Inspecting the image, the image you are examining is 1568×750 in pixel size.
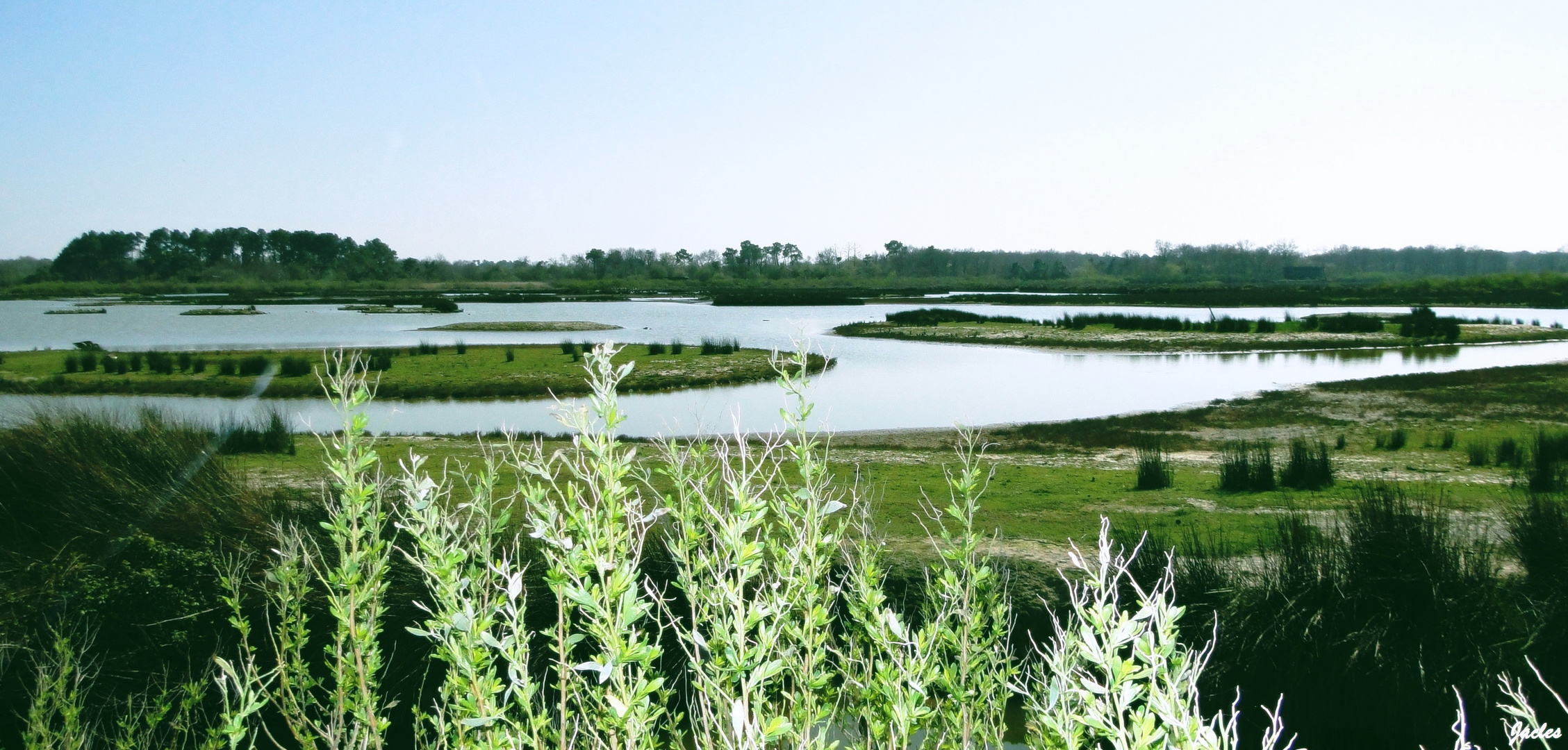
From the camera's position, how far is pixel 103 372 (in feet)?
81.5

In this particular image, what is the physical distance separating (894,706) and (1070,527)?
7298mm

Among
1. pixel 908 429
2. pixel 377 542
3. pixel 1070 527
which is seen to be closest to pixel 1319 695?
pixel 1070 527

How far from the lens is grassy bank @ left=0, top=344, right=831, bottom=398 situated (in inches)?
900

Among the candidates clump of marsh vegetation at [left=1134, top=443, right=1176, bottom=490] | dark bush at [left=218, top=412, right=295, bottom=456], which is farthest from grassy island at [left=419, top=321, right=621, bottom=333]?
clump of marsh vegetation at [left=1134, top=443, right=1176, bottom=490]

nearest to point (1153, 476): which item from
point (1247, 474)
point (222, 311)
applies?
point (1247, 474)

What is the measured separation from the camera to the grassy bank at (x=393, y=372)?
22.9 meters

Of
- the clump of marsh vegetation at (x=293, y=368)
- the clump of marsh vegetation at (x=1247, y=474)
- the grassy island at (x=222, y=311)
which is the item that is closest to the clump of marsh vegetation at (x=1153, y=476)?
the clump of marsh vegetation at (x=1247, y=474)

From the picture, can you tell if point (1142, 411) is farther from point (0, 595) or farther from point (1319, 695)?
point (0, 595)

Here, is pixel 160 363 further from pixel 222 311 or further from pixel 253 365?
pixel 222 311

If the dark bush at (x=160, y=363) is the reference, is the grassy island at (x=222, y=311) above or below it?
above

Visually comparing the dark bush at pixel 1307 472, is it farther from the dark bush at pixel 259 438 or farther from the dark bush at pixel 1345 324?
the dark bush at pixel 1345 324

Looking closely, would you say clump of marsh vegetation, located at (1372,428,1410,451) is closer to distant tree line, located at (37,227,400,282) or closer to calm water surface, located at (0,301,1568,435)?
calm water surface, located at (0,301,1568,435)

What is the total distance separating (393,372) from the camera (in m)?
26.4

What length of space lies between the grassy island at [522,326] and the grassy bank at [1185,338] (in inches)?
544
